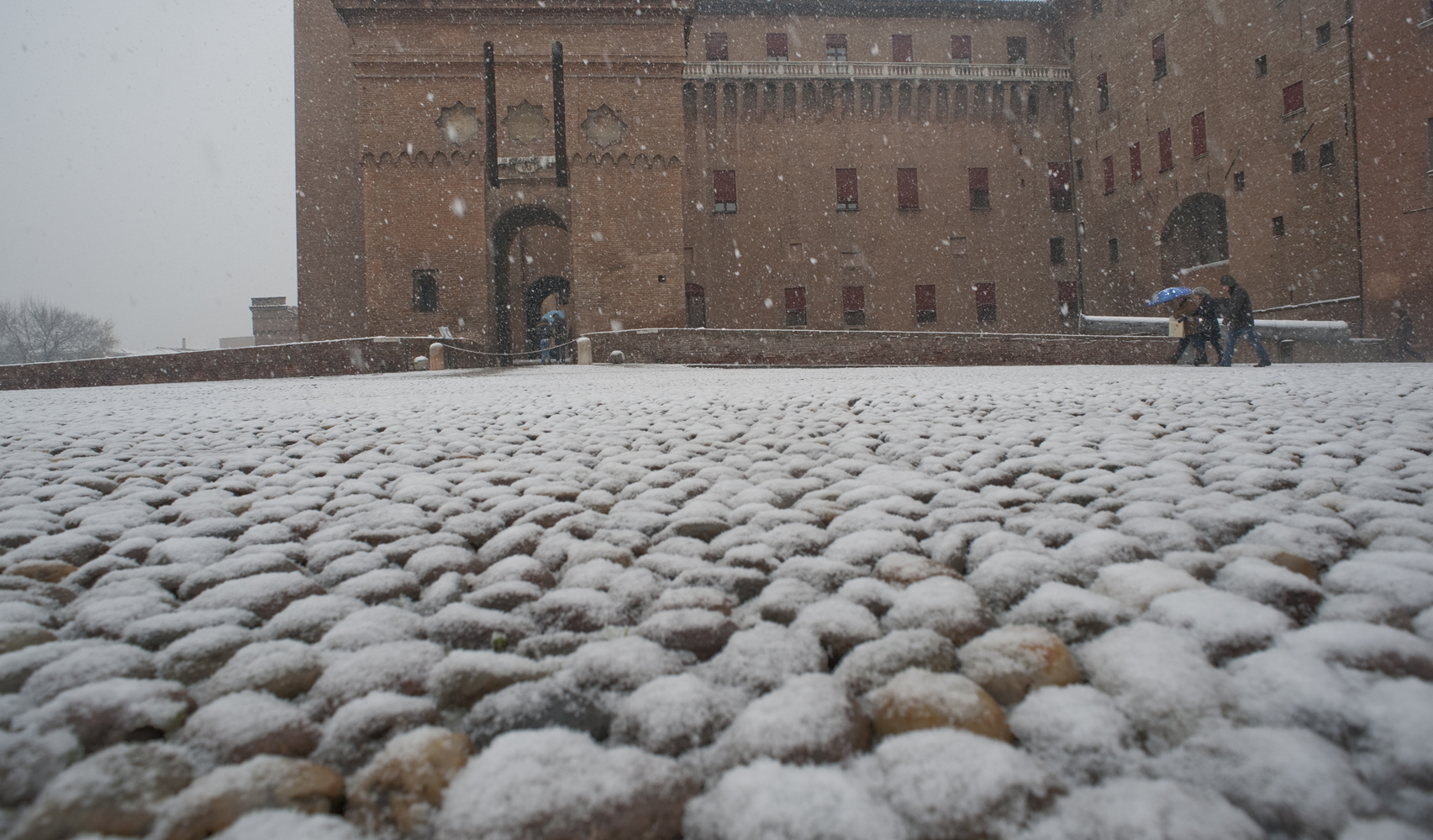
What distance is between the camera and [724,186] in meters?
28.6

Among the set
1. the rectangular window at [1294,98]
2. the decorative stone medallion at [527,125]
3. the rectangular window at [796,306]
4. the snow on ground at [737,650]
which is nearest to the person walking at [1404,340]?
the rectangular window at [1294,98]

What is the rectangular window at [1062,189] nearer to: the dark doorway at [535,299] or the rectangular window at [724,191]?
the rectangular window at [724,191]

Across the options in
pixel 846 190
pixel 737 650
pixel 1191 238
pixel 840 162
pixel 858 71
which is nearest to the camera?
pixel 737 650

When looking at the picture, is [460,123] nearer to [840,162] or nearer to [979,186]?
[840,162]

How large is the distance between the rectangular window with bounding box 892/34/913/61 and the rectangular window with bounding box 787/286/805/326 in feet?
33.9

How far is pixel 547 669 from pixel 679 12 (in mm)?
24490

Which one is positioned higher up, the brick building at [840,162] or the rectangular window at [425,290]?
the brick building at [840,162]

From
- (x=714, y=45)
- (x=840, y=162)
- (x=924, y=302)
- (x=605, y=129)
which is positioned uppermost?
(x=714, y=45)

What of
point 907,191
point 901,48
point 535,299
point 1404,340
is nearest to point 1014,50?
point 901,48

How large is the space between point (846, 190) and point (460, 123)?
14474 millimetres

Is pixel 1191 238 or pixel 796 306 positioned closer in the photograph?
pixel 1191 238

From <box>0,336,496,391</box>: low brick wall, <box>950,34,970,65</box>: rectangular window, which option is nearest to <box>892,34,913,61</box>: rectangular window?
<box>950,34,970,65</box>: rectangular window

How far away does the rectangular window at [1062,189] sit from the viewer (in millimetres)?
30344

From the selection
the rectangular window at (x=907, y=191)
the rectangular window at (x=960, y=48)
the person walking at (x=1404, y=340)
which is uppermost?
the rectangular window at (x=960, y=48)
